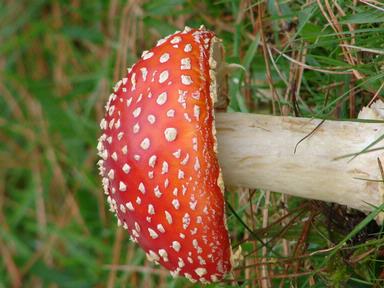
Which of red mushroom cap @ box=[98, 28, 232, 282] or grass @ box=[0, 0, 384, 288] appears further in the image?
grass @ box=[0, 0, 384, 288]

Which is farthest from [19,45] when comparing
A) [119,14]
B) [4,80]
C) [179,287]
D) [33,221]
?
[179,287]

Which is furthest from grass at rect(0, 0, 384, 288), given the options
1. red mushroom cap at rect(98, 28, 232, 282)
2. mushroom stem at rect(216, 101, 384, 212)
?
red mushroom cap at rect(98, 28, 232, 282)

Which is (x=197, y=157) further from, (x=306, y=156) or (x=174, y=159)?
(x=306, y=156)

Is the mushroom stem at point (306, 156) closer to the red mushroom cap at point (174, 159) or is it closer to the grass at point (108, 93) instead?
the grass at point (108, 93)

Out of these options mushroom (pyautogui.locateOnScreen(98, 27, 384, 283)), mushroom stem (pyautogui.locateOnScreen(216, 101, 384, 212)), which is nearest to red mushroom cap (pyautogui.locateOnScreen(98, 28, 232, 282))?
mushroom (pyautogui.locateOnScreen(98, 27, 384, 283))

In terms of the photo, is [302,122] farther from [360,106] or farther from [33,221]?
[33,221]

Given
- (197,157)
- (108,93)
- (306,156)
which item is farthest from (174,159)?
(108,93)

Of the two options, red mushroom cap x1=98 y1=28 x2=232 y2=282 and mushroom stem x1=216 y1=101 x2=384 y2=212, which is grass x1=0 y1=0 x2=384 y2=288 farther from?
red mushroom cap x1=98 y1=28 x2=232 y2=282
